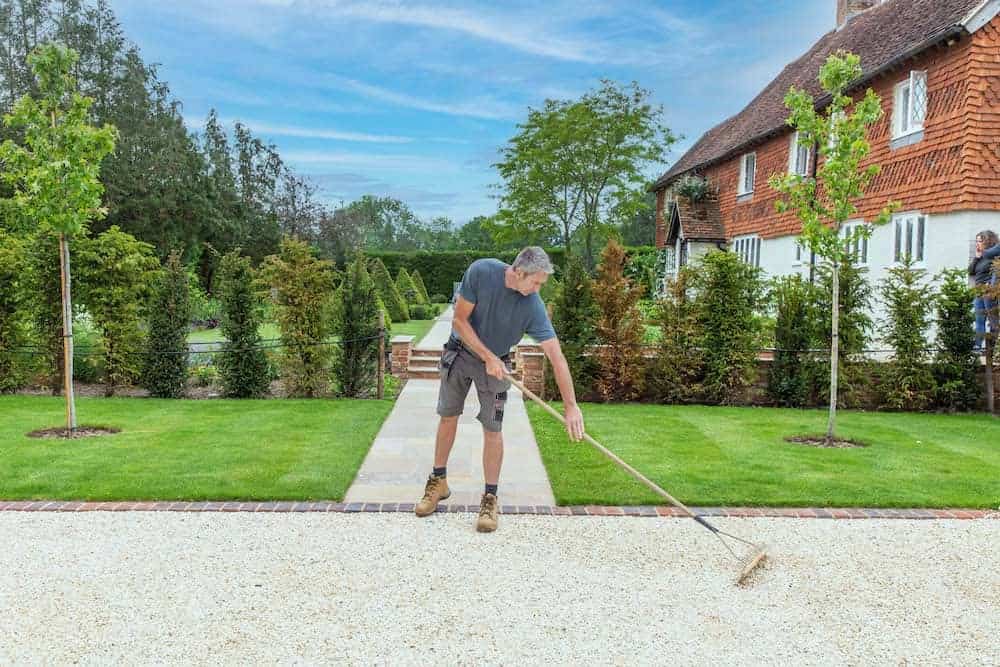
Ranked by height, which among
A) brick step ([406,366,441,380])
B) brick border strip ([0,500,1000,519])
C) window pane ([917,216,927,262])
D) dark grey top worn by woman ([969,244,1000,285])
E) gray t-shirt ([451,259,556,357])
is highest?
window pane ([917,216,927,262])

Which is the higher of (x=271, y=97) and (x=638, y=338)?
(x=271, y=97)

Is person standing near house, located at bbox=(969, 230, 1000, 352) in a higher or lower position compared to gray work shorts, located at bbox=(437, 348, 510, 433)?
higher

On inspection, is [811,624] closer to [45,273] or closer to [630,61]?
[45,273]

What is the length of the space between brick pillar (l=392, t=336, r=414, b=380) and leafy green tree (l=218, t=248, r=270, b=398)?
2.05 m

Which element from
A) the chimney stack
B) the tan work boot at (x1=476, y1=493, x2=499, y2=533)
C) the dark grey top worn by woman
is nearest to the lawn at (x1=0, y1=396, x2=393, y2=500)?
the tan work boot at (x1=476, y1=493, x2=499, y2=533)

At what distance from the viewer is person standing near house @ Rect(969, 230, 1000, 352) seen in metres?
10.9

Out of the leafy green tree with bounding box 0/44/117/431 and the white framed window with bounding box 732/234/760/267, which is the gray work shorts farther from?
the white framed window with bounding box 732/234/760/267

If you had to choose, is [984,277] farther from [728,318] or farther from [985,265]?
[728,318]

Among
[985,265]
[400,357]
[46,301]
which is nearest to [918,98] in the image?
[985,265]

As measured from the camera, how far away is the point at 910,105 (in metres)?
14.6

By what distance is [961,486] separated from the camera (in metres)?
6.75

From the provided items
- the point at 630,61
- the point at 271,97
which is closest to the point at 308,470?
the point at 630,61

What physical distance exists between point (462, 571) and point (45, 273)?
9118 millimetres

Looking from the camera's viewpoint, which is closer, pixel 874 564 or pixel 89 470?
pixel 874 564
